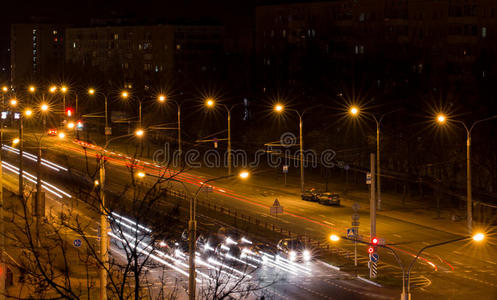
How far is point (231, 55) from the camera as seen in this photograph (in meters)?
101

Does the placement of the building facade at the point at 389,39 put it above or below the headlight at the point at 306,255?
above

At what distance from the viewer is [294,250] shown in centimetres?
3225

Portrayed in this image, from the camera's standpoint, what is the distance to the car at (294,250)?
32.2 m

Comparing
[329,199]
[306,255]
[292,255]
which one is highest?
[329,199]

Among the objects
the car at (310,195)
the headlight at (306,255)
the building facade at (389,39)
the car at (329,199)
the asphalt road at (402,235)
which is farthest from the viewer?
the building facade at (389,39)

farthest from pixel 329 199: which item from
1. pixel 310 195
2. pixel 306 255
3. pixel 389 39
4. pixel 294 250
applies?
pixel 389 39

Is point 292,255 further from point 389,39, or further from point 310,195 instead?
point 389,39

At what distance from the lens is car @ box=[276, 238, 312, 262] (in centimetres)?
3225

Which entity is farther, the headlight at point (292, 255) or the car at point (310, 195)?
the car at point (310, 195)

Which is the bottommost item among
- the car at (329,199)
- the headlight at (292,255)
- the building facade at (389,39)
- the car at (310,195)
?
the headlight at (292,255)

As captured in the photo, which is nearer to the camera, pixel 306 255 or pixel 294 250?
pixel 294 250

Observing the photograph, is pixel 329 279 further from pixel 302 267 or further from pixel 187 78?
pixel 187 78

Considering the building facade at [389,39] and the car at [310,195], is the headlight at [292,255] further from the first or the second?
the building facade at [389,39]

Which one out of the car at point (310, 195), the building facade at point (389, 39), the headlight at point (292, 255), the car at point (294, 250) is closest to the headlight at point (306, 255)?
the car at point (294, 250)
